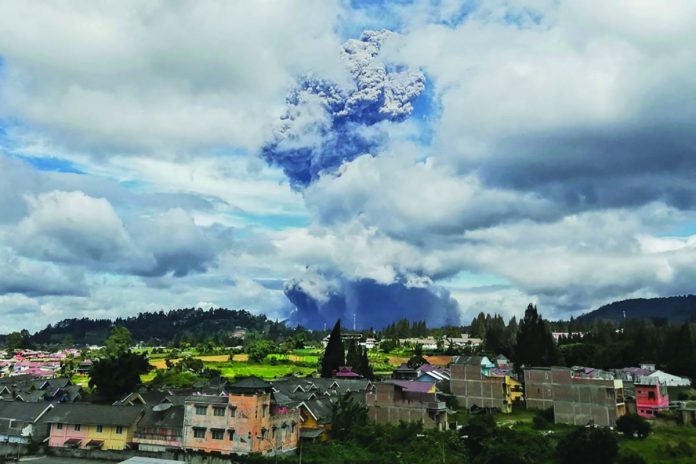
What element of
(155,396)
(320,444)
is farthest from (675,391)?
(155,396)

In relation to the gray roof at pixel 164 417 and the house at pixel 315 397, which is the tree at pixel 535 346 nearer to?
the house at pixel 315 397

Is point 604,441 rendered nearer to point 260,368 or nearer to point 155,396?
point 155,396

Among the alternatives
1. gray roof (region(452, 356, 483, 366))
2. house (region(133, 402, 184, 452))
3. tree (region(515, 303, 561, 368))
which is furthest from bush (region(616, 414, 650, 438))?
house (region(133, 402, 184, 452))

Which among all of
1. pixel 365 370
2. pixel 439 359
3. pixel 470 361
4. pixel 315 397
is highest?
pixel 470 361

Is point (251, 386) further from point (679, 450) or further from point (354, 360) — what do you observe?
point (354, 360)

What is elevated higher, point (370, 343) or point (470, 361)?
point (370, 343)

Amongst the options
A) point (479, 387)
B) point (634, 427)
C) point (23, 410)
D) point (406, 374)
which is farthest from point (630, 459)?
point (23, 410)
